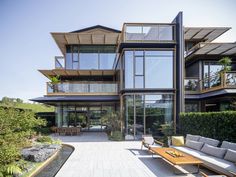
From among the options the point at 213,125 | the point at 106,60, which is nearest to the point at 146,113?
the point at 213,125

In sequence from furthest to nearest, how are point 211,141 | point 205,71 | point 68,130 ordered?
point 68,130 → point 205,71 → point 211,141

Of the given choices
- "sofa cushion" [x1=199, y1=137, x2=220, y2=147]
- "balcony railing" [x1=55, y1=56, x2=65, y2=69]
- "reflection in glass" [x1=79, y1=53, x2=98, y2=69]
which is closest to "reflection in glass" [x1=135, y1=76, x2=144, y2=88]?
"sofa cushion" [x1=199, y1=137, x2=220, y2=147]

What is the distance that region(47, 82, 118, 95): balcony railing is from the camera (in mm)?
19266

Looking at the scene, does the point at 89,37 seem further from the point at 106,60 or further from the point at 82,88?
the point at 82,88

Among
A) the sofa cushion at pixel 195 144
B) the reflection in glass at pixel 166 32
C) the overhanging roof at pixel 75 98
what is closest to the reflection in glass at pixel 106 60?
the overhanging roof at pixel 75 98

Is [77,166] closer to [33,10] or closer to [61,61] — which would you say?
[33,10]

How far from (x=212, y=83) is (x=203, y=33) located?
5.53m

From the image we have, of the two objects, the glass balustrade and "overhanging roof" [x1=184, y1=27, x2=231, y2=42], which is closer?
the glass balustrade

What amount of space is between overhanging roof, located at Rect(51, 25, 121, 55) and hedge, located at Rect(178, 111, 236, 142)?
10999mm

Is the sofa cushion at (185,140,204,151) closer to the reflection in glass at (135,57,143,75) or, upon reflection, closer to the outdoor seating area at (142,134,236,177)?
the outdoor seating area at (142,134,236,177)

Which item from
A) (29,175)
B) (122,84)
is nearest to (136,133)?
(122,84)

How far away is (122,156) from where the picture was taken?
10.1 metres

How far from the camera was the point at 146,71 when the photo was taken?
51.3 feet

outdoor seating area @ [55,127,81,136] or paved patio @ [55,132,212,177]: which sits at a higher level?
paved patio @ [55,132,212,177]
